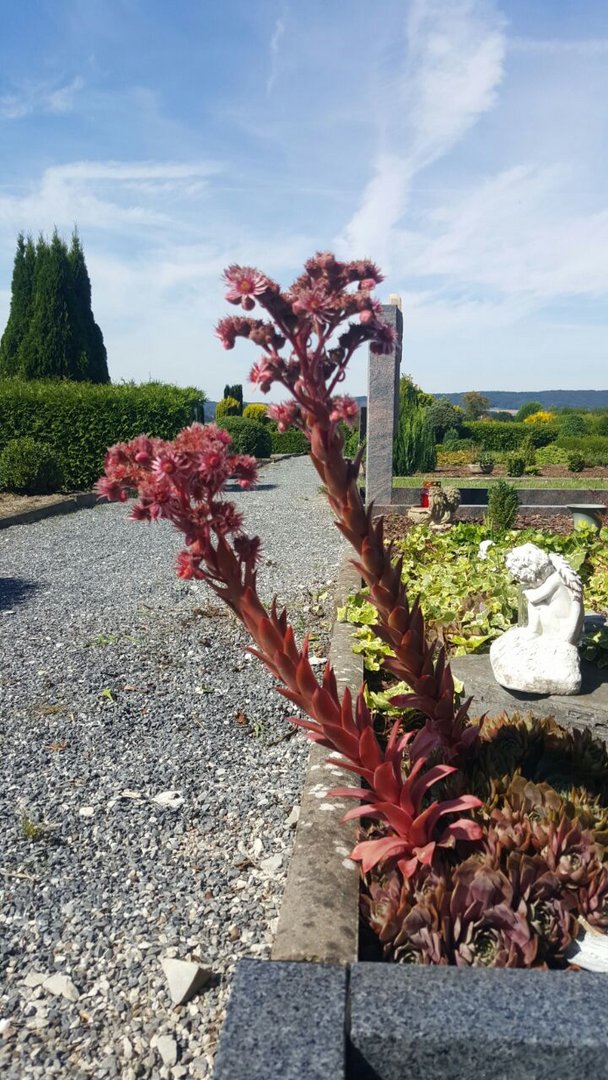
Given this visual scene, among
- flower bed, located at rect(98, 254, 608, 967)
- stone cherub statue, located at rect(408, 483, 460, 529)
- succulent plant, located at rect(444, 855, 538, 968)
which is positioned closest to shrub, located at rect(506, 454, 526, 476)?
stone cherub statue, located at rect(408, 483, 460, 529)

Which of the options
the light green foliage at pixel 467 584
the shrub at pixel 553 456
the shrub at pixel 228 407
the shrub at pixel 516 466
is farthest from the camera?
the shrub at pixel 228 407

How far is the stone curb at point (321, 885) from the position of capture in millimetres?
1839

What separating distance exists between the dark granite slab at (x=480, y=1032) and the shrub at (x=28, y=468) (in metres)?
11.6

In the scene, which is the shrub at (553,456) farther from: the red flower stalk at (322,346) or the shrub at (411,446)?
the red flower stalk at (322,346)

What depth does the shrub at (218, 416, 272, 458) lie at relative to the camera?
21.4 metres

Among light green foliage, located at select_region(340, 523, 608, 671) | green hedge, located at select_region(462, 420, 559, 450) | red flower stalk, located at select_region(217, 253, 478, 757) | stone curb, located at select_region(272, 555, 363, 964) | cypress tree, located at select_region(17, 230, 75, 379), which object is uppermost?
cypress tree, located at select_region(17, 230, 75, 379)

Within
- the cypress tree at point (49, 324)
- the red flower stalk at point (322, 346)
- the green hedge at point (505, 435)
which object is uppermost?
the cypress tree at point (49, 324)

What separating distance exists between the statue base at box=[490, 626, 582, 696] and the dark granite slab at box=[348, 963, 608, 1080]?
1.42 m

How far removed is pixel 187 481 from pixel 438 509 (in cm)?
753

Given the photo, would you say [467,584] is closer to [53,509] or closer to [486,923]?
[486,923]

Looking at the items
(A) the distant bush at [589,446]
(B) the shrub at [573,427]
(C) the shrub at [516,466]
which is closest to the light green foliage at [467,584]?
(C) the shrub at [516,466]

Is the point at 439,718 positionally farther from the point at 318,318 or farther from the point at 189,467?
the point at 318,318

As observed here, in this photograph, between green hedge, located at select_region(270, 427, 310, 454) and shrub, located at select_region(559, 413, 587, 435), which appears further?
shrub, located at select_region(559, 413, 587, 435)

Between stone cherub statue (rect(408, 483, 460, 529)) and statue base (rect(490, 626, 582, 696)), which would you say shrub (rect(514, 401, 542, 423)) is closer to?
stone cherub statue (rect(408, 483, 460, 529))
